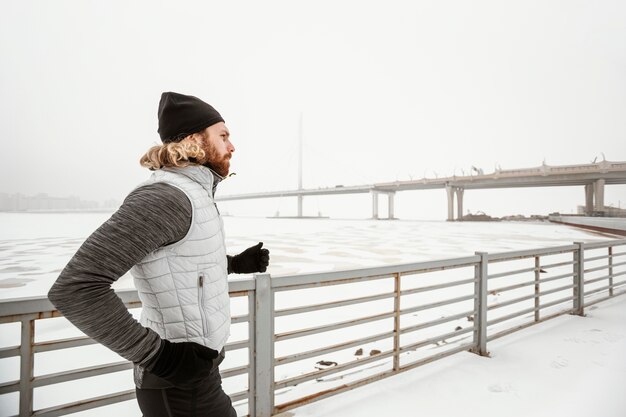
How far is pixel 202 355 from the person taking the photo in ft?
3.41

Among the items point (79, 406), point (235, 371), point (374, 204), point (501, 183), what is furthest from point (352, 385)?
point (374, 204)

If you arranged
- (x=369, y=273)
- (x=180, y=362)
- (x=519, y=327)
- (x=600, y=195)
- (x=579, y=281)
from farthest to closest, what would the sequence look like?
1. (x=600, y=195)
2. (x=579, y=281)
3. (x=519, y=327)
4. (x=369, y=273)
5. (x=180, y=362)

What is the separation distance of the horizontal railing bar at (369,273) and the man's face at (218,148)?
1.05m

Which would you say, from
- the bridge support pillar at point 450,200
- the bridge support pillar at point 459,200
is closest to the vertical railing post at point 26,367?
the bridge support pillar at point 450,200

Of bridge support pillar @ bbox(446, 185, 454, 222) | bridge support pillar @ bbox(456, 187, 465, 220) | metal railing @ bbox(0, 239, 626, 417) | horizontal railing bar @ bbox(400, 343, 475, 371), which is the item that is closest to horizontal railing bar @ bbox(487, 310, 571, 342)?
metal railing @ bbox(0, 239, 626, 417)

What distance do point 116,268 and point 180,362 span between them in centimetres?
35

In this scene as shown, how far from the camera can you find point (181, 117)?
118 centimetres

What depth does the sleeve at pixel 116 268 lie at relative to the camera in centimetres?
83

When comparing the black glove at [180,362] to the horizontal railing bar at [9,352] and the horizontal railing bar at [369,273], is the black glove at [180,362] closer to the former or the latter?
the horizontal railing bar at [9,352]

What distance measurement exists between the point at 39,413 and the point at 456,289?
6.71 m

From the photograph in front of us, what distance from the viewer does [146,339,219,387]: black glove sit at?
0.97 meters

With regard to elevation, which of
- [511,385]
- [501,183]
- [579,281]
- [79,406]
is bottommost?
[511,385]

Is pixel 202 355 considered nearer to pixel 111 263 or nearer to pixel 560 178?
pixel 111 263

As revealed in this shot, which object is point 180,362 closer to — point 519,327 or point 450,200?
point 519,327
